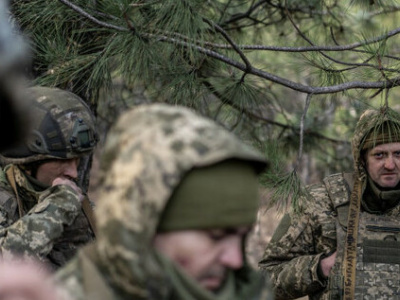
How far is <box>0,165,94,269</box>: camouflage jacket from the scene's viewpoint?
3.32 metres

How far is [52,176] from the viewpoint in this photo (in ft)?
11.9

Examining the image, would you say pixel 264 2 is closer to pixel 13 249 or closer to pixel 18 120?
pixel 13 249

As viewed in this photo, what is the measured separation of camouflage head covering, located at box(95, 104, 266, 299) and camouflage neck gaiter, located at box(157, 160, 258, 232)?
0.04 m

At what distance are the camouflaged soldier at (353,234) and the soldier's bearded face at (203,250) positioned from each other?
2422mm

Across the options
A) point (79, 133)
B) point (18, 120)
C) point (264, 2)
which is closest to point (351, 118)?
point (264, 2)

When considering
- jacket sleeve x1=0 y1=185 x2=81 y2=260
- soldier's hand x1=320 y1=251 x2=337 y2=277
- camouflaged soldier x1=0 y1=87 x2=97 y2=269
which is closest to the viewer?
jacket sleeve x1=0 y1=185 x2=81 y2=260

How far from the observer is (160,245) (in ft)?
6.57

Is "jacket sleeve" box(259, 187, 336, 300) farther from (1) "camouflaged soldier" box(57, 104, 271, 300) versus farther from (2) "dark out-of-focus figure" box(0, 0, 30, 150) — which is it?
(2) "dark out-of-focus figure" box(0, 0, 30, 150)

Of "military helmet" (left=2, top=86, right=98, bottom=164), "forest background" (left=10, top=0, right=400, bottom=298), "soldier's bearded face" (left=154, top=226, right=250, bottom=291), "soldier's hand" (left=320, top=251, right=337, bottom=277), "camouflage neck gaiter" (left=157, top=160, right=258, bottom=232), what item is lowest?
"soldier's hand" (left=320, top=251, right=337, bottom=277)

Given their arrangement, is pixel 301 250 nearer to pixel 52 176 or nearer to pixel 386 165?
pixel 386 165

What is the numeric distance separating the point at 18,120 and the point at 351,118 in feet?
18.6

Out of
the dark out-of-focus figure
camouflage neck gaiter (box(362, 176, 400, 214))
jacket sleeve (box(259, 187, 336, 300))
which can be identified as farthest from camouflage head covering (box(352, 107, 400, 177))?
the dark out-of-focus figure

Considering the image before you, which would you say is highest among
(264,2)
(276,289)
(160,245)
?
(264,2)

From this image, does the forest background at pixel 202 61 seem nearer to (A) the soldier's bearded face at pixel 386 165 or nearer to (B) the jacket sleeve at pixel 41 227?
(A) the soldier's bearded face at pixel 386 165
